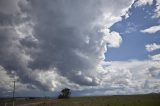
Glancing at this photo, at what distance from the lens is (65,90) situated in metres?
162

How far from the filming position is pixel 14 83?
241 ft

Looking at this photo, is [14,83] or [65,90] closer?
[14,83]

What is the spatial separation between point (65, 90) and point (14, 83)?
90153 mm
